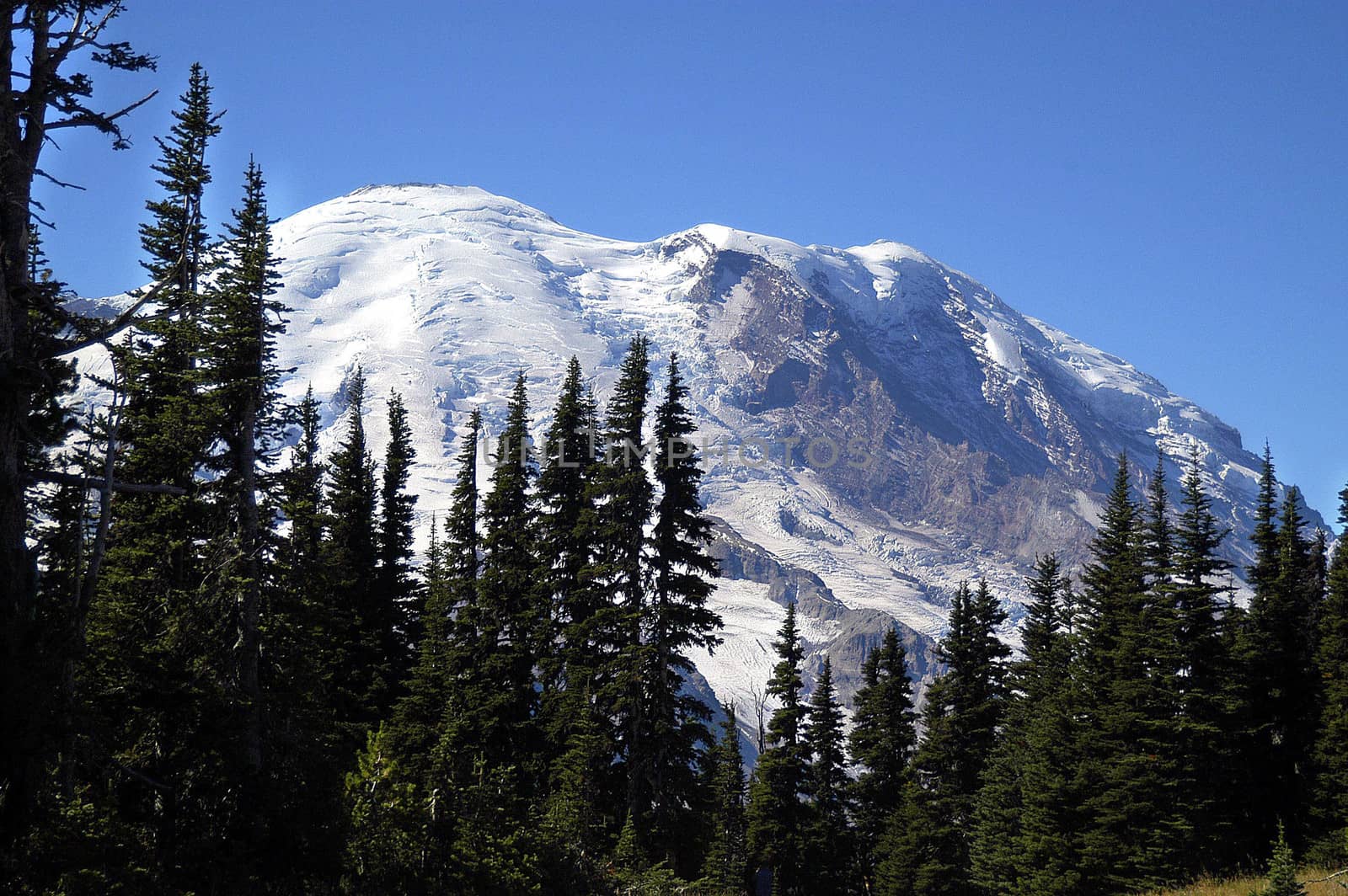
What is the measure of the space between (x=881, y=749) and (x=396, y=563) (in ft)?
98.1

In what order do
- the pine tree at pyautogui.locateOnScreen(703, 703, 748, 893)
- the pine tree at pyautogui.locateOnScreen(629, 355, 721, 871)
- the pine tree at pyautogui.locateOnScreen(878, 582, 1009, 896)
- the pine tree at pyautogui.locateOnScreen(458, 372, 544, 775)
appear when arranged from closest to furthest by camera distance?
the pine tree at pyautogui.locateOnScreen(629, 355, 721, 871) < the pine tree at pyautogui.locateOnScreen(458, 372, 544, 775) < the pine tree at pyautogui.locateOnScreen(878, 582, 1009, 896) < the pine tree at pyautogui.locateOnScreen(703, 703, 748, 893)

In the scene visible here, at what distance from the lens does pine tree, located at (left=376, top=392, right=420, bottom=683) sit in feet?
143

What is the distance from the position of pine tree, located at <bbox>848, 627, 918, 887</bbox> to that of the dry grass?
3310 centimetres

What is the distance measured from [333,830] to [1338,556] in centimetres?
4571

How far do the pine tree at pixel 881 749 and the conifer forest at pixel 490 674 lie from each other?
0.23m

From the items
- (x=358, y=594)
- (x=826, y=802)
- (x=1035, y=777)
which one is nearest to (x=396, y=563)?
(x=358, y=594)

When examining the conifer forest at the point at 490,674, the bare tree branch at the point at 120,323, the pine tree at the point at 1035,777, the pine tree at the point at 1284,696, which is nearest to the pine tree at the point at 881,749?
the conifer forest at the point at 490,674

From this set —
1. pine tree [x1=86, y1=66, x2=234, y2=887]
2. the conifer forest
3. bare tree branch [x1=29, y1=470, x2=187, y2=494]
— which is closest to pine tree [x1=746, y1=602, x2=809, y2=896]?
the conifer forest

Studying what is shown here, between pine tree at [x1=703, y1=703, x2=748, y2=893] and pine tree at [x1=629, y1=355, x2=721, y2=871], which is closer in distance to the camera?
pine tree at [x1=629, y1=355, x2=721, y2=871]

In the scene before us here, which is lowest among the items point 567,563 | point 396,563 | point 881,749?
point 881,749

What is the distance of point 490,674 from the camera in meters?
35.8

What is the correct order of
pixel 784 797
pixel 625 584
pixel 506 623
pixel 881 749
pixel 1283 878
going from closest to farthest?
pixel 1283 878 < pixel 625 584 < pixel 506 623 < pixel 784 797 < pixel 881 749

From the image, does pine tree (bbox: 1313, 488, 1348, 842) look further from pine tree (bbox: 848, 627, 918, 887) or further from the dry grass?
pine tree (bbox: 848, 627, 918, 887)

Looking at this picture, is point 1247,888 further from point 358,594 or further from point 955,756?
point 955,756
